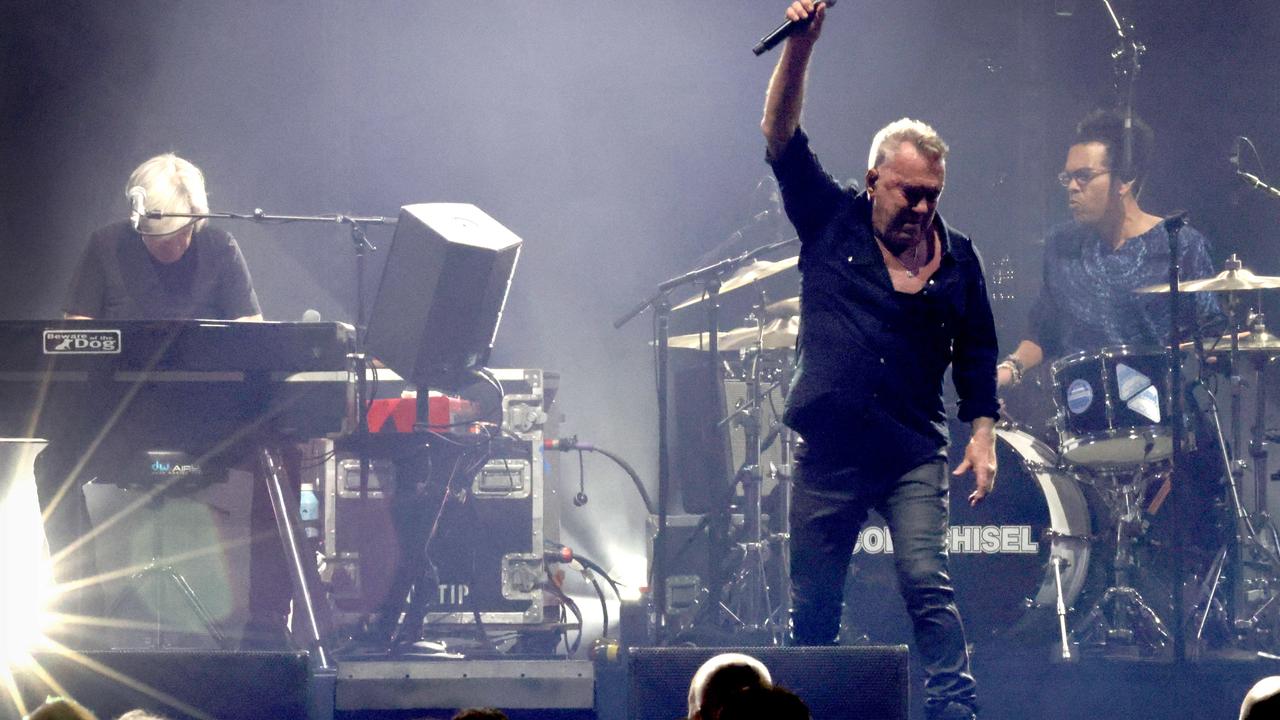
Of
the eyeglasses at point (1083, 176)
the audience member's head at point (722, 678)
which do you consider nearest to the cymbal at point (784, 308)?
the eyeglasses at point (1083, 176)

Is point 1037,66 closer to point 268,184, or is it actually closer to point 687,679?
point 268,184

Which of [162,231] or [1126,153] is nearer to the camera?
[162,231]

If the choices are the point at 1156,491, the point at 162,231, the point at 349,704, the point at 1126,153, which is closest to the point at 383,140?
the point at 162,231

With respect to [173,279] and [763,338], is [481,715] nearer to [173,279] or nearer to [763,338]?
[173,279]

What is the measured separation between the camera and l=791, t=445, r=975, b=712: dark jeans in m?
3.78

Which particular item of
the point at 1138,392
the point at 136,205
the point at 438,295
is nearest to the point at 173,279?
the point at 136,205

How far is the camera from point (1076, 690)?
5641 millimetres

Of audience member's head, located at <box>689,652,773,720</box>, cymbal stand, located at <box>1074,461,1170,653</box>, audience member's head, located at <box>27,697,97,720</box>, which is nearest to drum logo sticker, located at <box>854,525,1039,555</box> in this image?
cymbal stand, located at <box>1074,461,1170,653</box>

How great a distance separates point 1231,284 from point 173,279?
488 centimetres

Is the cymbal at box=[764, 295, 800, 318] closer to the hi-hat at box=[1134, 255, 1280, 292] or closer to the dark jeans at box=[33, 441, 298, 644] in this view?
the hi-hat at box=[1134, 255, 1280, 292]

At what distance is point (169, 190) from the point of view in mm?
5824

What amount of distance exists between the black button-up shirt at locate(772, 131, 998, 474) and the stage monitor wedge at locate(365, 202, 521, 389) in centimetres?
197

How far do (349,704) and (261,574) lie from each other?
230 cm

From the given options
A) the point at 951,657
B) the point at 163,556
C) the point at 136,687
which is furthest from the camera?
the point at 163,556
